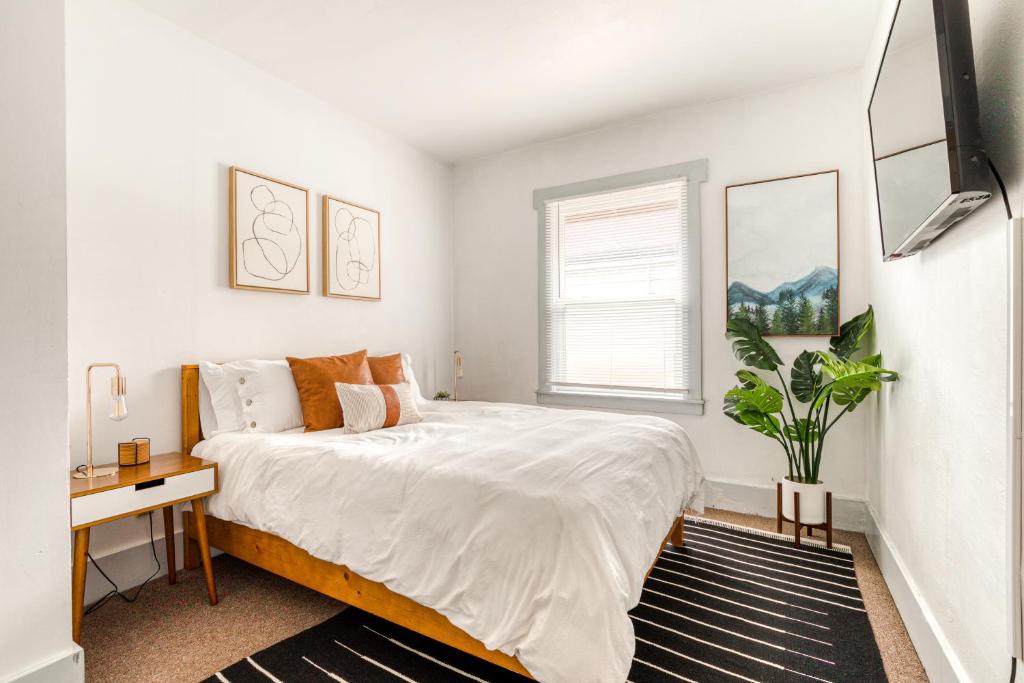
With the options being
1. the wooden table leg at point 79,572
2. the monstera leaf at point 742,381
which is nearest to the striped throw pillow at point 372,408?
the wooden table leg at point 79,572

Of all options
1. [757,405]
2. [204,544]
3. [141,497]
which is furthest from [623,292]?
[141,497]

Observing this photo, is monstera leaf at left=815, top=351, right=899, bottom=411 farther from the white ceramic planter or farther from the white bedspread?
the white bedspread

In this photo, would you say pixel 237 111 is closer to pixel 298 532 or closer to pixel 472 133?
pixel 472 133

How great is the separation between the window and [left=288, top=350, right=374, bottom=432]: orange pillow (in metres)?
1.73

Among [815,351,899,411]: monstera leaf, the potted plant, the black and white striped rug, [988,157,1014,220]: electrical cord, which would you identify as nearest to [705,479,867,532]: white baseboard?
the potted plant

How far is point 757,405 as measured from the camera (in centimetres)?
280

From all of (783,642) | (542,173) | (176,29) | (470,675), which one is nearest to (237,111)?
(176,29)

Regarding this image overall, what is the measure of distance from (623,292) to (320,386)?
226cm

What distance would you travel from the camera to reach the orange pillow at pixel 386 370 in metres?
3.20

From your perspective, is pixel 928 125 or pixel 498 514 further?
pixel 498 514

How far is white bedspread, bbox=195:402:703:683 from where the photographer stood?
1.37 metres

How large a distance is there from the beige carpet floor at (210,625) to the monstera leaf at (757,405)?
78 centimetres

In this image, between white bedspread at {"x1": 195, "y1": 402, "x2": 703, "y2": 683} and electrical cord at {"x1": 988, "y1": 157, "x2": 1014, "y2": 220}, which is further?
white bedspread at {"x1": 195, "y1": 402, "x2": 703, "y2": 683}

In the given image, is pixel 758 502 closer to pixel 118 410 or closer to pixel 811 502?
pixel 811 502
